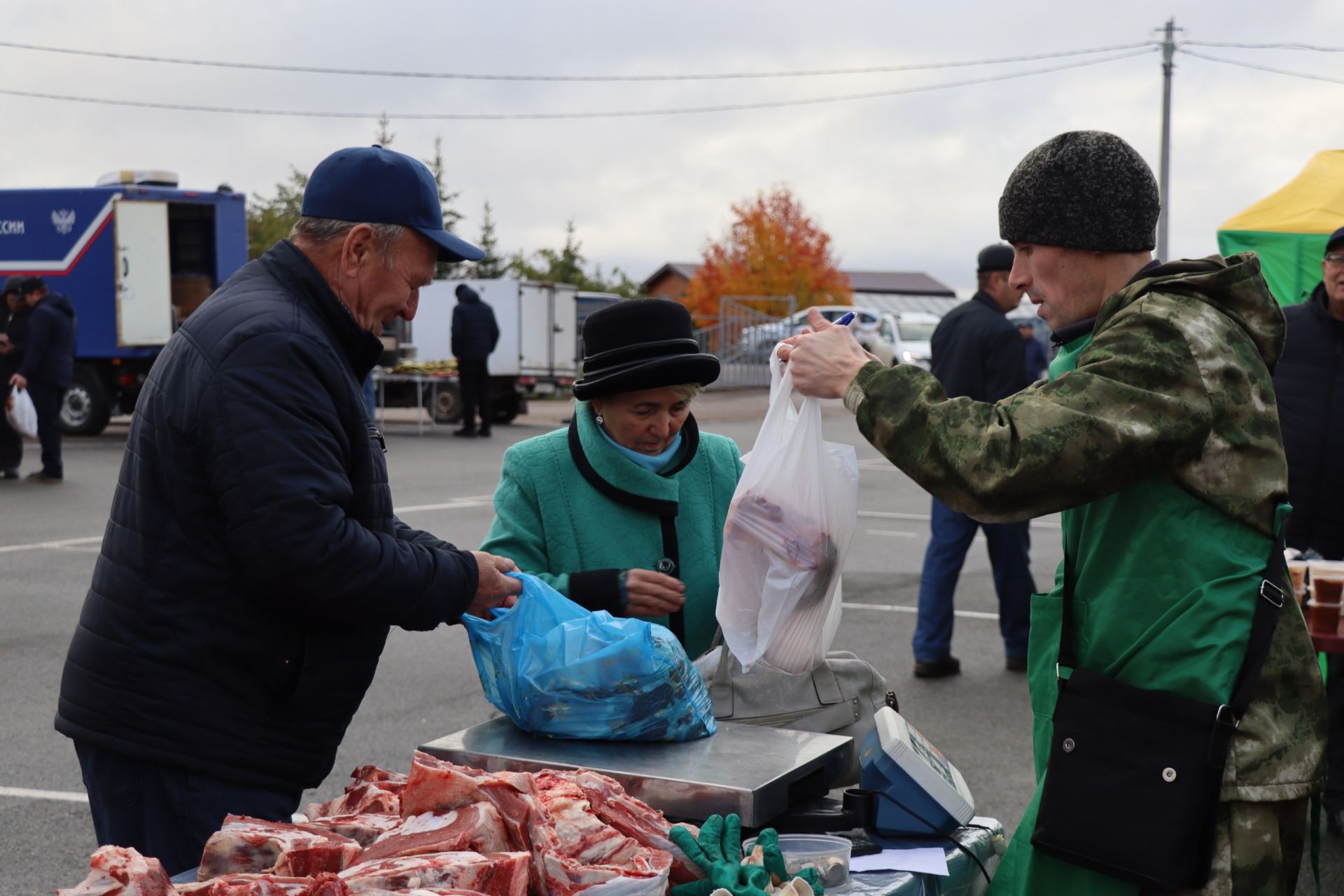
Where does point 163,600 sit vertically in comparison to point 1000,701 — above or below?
above

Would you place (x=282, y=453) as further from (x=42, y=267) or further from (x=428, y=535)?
(x=42, y=267)

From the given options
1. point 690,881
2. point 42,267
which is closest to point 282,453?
point 690,881

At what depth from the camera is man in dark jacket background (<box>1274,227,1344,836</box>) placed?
505 centimetres

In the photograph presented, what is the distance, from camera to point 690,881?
85.8 inches

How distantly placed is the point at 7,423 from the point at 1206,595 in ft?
45.1

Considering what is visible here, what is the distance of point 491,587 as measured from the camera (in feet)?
8.53

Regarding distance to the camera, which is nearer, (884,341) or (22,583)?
(22,583)

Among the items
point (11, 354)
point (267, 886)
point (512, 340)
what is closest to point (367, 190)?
point (267, 886)

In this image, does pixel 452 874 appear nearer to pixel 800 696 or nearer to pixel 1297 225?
pixel 800 696

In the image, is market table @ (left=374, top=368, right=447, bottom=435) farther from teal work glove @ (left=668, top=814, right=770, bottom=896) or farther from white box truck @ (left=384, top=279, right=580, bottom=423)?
teal work glove @ (left=668, top=814, right=770, bottom=896)

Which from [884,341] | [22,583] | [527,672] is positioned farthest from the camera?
[884,341]

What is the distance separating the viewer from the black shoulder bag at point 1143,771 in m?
2.15

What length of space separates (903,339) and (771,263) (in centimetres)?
2066

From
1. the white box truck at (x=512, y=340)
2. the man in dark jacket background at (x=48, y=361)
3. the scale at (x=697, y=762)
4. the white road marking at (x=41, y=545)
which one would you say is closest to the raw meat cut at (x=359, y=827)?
the scale at (x=697, y=762)
